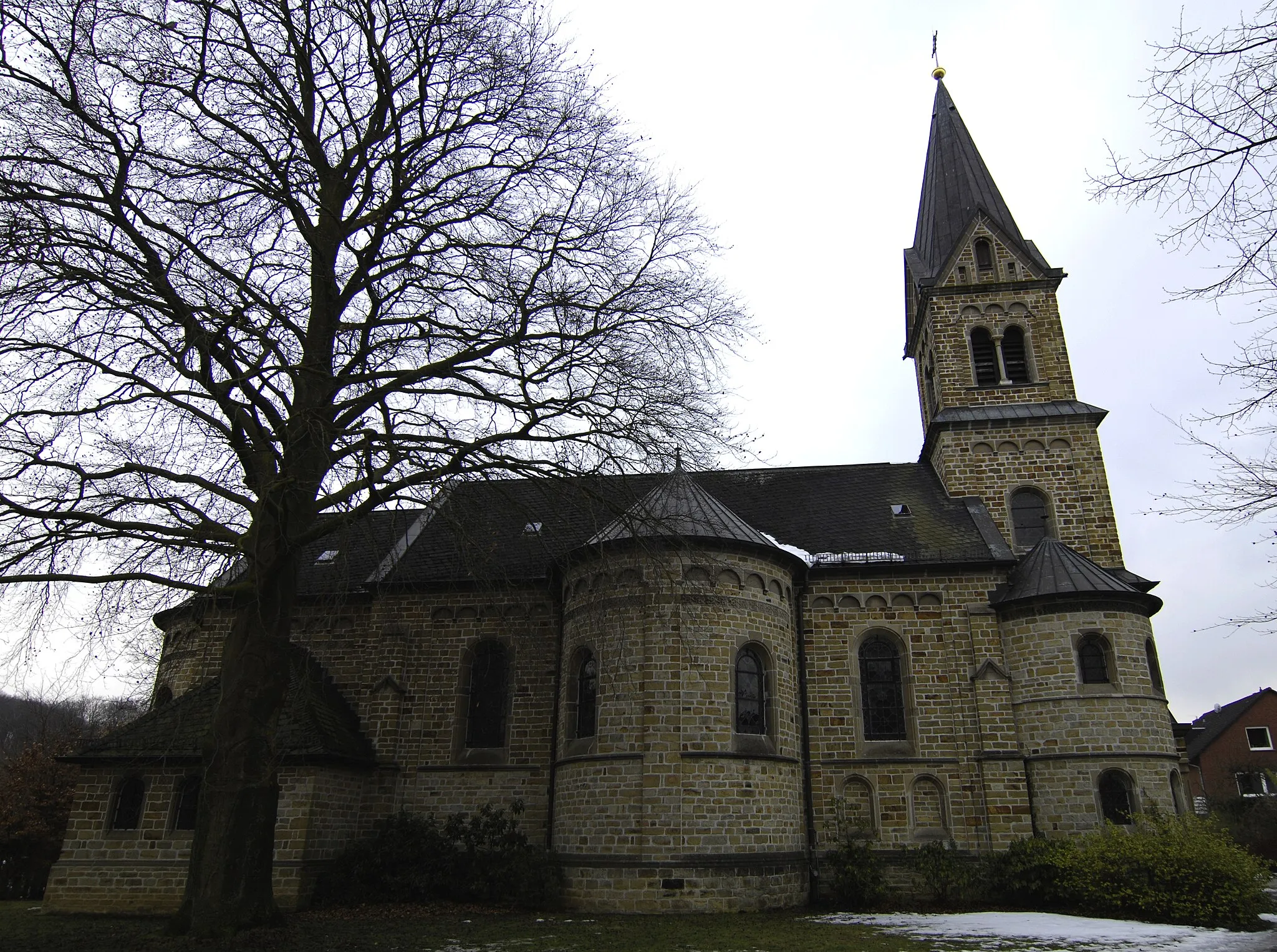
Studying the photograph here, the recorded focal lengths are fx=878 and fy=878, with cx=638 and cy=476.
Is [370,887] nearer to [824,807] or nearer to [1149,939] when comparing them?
[824,807]

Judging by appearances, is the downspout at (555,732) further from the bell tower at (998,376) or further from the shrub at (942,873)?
the bell tower at (998,376)

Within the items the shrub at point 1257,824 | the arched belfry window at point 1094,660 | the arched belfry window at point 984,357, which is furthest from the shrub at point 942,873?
the shrub at point 1257,824

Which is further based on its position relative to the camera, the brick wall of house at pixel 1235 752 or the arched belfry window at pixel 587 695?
the brick wall of house at pixel 1235 752

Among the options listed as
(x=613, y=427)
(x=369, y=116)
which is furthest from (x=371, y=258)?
(x=613, y=427)

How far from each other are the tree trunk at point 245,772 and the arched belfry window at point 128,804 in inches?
297

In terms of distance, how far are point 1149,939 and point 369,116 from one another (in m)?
15.9

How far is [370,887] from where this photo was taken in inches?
639

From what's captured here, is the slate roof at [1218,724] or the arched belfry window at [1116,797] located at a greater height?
the slate roof at [1218,724]

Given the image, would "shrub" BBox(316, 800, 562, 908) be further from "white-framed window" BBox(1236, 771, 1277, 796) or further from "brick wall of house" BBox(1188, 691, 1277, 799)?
"brick wall of house" BBox(1188, 691, 1277, 799)

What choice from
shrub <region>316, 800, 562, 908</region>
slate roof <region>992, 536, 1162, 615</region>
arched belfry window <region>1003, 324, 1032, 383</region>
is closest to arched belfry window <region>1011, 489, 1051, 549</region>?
→ slate roof <region>992, 536, 1162, 615</region>

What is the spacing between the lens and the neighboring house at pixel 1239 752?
42.2m

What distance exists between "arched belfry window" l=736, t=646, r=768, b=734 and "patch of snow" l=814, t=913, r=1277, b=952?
348 cm

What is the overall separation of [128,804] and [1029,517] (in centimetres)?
2085

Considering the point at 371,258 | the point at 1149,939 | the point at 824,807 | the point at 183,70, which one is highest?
the point at 183,70
